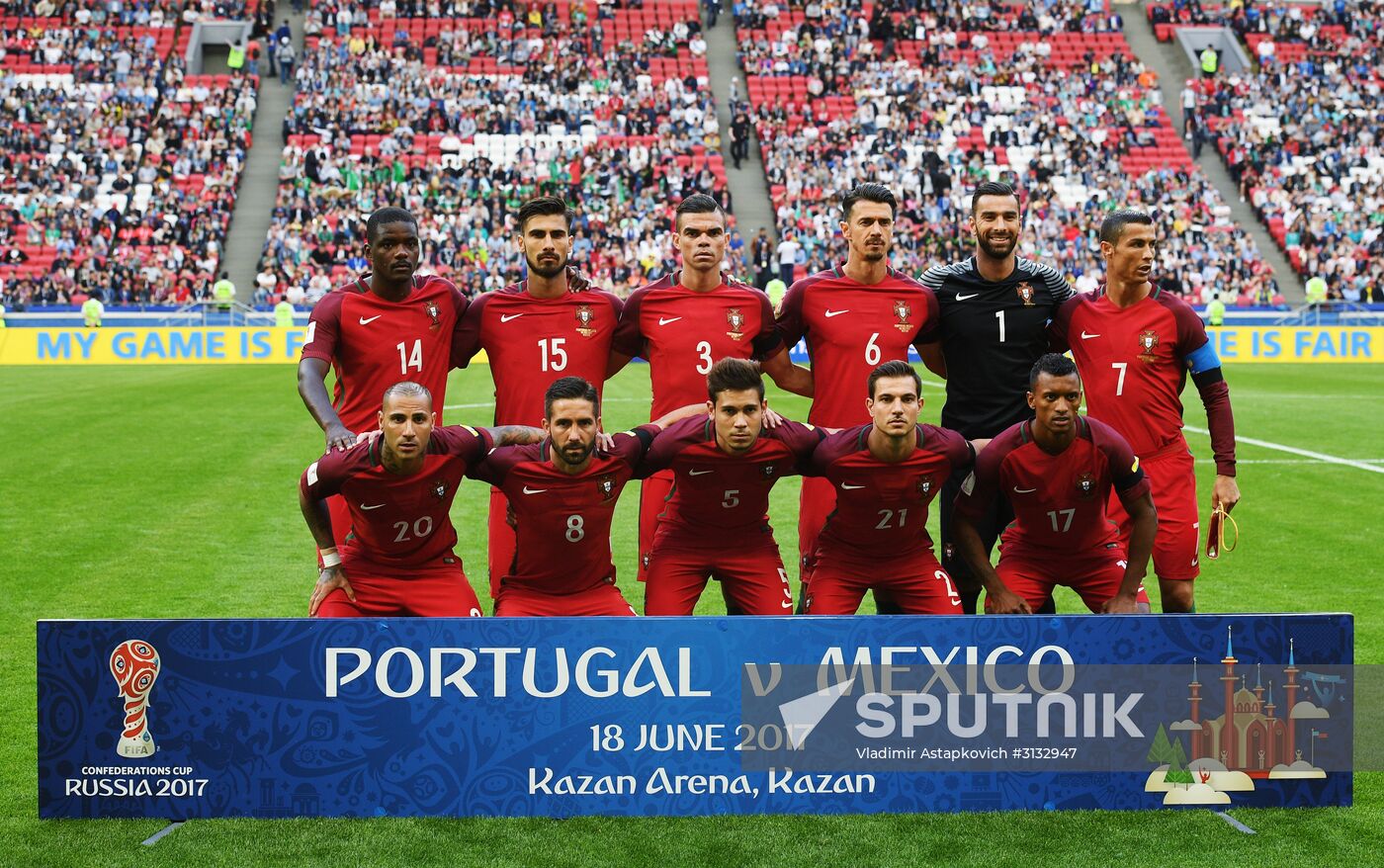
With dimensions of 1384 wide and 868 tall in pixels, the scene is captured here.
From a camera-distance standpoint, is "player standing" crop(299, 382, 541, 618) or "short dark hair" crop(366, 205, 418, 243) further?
"short dark hair" crop(366, 205, 418, 243)

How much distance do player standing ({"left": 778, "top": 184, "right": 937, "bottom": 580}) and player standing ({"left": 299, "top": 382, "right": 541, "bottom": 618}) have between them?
4.76ft

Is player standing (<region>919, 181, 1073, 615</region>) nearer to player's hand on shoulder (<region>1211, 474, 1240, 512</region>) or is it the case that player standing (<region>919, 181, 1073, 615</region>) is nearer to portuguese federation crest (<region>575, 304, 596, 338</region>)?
player's hand on shoulder (<region>1211, 474, 1240, 512</region>)

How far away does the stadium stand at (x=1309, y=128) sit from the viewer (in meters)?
33.7

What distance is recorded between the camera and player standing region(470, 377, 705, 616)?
5723 mm

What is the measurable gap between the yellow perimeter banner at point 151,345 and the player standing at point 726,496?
22095 millimetres

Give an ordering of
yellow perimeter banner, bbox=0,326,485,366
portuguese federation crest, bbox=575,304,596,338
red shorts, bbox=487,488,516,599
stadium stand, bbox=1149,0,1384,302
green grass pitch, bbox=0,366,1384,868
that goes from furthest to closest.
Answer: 1. stadium stand, bbox=1149,0,1384,302
2. yellow perimeter banner, bbox=0,326,485,366
3. portuguese federation crest, bbox=575,304,596,338
4. red shorts, bbox=487,488,516,599
5. green grass pitch, bbox=0,366,1384,868

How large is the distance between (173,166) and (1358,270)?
28.0 meters

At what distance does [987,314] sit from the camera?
6477mm

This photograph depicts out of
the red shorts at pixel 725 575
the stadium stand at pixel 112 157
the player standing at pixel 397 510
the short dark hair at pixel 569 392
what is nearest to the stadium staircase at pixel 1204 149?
the stadium stand at pixel 112 157

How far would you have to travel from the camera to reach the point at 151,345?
27.4 m

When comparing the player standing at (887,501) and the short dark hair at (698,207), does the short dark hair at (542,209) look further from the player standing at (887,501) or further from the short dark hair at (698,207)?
the player standing at (887,501)

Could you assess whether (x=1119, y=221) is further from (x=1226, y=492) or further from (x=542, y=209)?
(x=542, y=209)

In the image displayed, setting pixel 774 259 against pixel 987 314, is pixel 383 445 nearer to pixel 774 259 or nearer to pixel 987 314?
pixel 987 314

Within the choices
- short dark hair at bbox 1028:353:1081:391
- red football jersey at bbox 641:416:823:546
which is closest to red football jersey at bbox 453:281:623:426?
red football jersey at bbox 641:416:823:546
